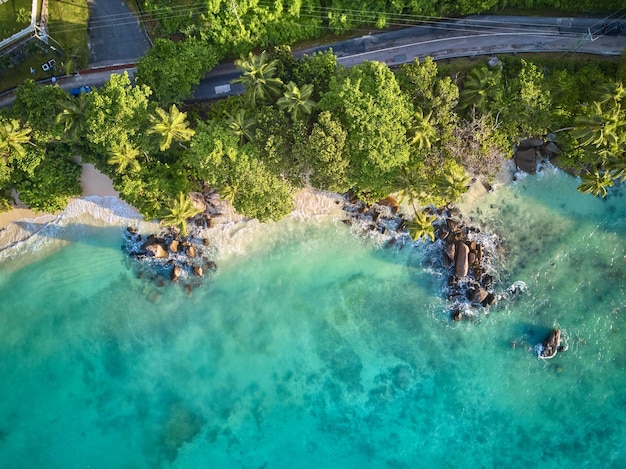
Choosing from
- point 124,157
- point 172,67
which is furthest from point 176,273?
point 172,67

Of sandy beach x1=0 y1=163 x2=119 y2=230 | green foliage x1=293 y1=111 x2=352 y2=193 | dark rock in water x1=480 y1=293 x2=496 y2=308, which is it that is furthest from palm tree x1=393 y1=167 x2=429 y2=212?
sandy beach x1=0 y1=163 x2=119 y2=230

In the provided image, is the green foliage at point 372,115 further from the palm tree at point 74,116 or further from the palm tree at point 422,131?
the palm tree at point 74,116

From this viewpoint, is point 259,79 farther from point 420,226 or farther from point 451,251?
point 451,251

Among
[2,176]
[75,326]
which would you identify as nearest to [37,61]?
[2,176]

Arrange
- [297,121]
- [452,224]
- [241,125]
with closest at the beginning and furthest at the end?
[297,121] < [241,125] < [452,224]

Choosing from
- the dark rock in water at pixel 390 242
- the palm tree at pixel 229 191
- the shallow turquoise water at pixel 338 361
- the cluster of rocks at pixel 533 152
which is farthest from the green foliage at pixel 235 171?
the cluster of rocks at pixel 533 152

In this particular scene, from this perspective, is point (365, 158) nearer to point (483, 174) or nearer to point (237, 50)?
point (483, 174)
